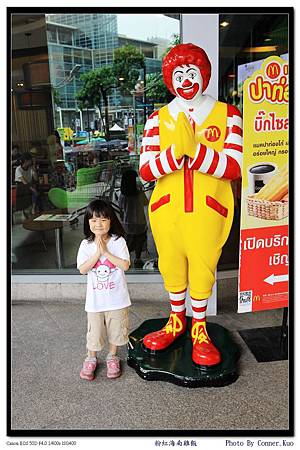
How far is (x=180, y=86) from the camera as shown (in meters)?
2.28

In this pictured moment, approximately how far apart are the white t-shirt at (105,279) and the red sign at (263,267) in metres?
0.67

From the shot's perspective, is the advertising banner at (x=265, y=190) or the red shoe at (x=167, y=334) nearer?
the advertising banner at (x=265, y=190)

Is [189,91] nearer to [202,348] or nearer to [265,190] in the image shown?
[265,190]

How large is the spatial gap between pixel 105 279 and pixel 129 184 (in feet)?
5.70

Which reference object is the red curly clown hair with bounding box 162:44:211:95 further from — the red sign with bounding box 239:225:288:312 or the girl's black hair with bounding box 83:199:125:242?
the red sign with bounding box 239:225:288:312

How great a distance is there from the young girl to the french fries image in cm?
83

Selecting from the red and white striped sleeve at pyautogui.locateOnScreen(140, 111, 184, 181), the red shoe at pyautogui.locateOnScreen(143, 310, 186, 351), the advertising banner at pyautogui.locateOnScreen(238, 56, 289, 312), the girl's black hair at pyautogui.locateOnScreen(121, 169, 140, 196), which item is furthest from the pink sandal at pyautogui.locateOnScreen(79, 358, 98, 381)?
the girl's black hair at pyautogui.locateOnScreen(121, 169, 140, 196)

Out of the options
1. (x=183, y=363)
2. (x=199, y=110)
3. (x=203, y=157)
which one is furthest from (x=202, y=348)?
(x=199, y=110)

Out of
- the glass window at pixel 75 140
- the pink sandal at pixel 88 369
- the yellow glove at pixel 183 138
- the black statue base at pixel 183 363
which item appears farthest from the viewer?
the glass window at pixel 75 140

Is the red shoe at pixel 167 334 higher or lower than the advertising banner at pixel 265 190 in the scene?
lower

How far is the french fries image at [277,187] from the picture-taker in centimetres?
241

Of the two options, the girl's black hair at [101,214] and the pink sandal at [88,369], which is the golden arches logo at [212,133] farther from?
the pink sandal at [88,369]

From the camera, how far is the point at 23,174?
4.02 metres

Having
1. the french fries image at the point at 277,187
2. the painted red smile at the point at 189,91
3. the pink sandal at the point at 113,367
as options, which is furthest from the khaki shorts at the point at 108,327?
the painted red smile at the point at 189,91
